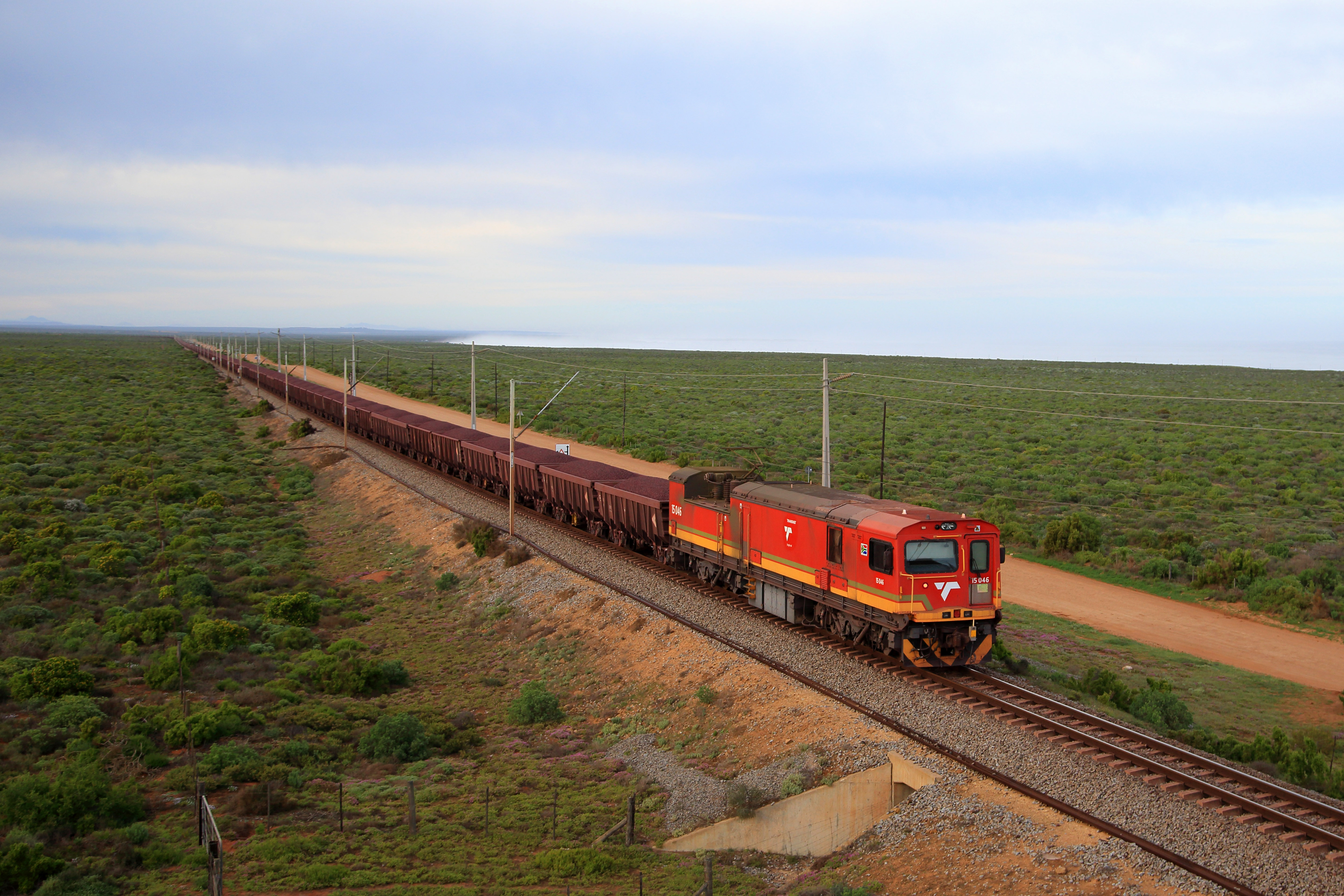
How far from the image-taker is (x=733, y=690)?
18984 mm

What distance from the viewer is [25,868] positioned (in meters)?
13.0

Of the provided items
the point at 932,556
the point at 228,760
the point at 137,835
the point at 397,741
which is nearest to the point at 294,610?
the point at 397,741

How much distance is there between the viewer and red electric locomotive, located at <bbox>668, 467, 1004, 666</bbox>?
18.1 meters

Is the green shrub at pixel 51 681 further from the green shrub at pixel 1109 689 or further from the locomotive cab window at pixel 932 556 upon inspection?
the green shrub at pixel 1109 689

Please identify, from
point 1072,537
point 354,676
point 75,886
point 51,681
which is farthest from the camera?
point 1072,537

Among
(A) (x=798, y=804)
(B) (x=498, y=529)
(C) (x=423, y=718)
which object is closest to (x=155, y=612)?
(C) (x=423, y=718)

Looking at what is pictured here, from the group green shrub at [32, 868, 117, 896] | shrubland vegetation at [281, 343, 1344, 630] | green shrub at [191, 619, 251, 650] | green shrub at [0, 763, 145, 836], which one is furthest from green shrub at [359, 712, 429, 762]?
shrubland vegetation at [281, 343, 1344, 630]

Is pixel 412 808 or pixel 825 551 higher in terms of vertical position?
pixel 825 551

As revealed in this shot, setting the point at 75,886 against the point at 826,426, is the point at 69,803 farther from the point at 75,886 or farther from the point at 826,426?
the point at 826,426

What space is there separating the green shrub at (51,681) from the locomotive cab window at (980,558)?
19809 mm

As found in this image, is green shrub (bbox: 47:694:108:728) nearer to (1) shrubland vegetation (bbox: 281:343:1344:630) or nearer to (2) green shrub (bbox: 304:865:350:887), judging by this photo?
(2) green shrub (bbox: 304:865:350:887)

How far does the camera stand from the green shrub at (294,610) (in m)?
27.1

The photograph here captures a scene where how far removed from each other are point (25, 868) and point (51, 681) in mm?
8317

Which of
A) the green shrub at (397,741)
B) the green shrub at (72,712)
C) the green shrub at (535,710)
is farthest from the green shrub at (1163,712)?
the green shrub at (72,712)
